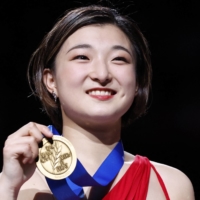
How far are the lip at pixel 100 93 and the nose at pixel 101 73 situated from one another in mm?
24

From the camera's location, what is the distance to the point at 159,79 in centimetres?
282

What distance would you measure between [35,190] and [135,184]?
0.33m

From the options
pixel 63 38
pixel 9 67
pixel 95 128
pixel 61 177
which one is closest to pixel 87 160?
pixel 95 128

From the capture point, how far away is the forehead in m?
1.92

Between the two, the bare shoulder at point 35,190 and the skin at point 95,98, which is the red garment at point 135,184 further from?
the bare shoulder at point 35,190

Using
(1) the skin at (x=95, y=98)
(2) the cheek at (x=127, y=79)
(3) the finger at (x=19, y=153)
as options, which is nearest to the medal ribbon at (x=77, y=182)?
(1) the skin at (x=95, y=98)

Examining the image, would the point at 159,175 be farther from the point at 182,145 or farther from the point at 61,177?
the point at 182,145

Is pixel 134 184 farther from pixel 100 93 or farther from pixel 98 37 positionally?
pixel 98 37

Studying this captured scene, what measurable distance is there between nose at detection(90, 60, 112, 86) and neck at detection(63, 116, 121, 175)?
166mm

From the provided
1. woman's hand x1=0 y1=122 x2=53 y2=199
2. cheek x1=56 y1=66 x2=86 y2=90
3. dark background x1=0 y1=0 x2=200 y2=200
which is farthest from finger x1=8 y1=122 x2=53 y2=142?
dark background x1=0 y1=0 x2=200 y2=200

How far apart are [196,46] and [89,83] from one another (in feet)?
3.62

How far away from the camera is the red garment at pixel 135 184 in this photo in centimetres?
185

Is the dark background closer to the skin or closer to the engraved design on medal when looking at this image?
the skin

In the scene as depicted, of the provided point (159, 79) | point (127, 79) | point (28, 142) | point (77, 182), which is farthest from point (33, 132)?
point (159, 79)
